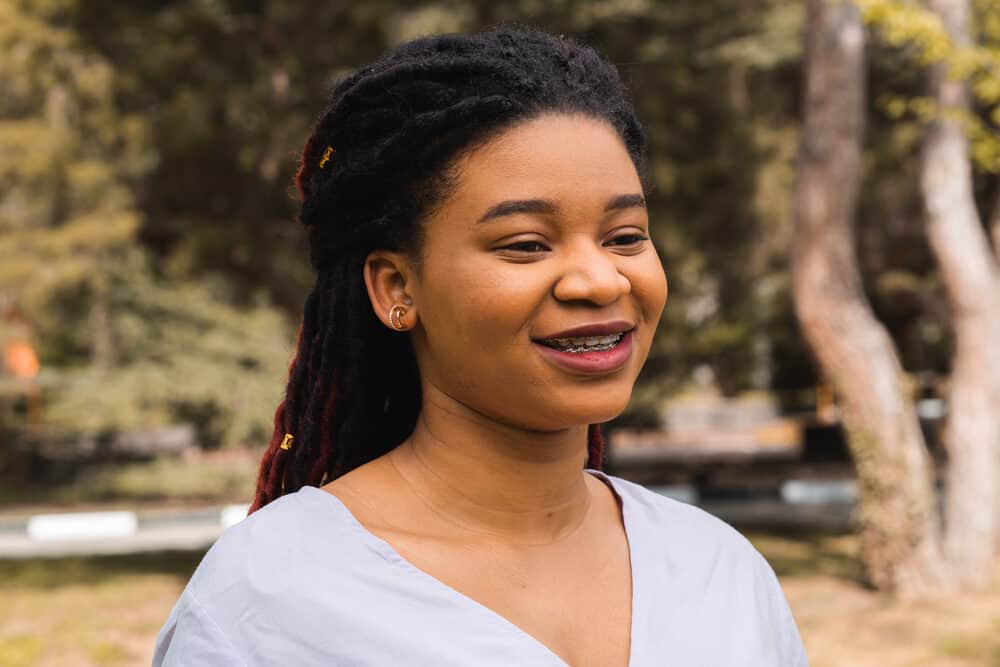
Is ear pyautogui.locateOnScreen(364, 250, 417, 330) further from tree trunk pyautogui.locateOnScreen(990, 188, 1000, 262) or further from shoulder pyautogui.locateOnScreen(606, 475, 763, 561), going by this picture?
tree trunk pyautogui.locateOnScreen(990, 188, 1000, 262)

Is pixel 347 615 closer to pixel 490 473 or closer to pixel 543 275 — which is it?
pixel 490 473

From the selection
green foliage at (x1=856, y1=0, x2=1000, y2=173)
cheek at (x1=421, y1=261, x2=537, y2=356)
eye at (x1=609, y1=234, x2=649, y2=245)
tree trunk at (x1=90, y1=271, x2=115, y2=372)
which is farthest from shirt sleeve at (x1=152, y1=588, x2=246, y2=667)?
tree trunk at (x1=90, y1=271, x2=115, y2=372)

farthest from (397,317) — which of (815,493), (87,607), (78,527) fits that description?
(815,493)

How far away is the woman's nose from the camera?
1.51 metres

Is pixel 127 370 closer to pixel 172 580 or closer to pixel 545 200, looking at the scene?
pixel 172 580

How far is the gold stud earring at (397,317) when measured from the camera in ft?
5.46

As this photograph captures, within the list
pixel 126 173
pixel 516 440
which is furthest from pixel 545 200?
pixel 126 173

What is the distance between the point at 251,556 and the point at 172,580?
9.02 m

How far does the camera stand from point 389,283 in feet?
5.50

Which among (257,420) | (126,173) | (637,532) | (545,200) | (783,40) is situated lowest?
(257,420)

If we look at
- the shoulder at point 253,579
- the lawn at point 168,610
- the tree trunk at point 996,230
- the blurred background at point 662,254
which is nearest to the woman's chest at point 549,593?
the shoulder at point 253,579

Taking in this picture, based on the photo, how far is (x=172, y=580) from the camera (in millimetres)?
9984

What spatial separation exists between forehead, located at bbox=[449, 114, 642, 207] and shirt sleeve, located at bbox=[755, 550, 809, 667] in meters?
0.64

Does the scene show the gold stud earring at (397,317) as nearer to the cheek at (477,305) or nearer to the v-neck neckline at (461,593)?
the cheek at (477,305)
